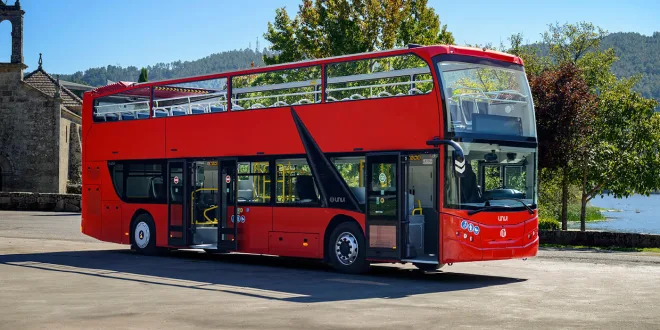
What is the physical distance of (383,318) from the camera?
448 inches

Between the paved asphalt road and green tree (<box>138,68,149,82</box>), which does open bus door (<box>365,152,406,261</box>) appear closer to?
the paved asphalt road

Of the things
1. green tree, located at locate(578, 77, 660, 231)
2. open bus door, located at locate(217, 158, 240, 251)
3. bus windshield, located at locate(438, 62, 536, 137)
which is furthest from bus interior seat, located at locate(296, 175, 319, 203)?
green tree, located at locate(578, 77, 660, 231)

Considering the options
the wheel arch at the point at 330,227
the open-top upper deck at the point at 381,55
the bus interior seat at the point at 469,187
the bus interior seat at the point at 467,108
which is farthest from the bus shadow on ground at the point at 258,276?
the open-top upper deck at the point at 381,55

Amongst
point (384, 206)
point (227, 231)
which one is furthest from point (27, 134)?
point (384, 206)

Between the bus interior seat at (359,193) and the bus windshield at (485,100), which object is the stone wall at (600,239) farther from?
the bus interior seat at (359,193)

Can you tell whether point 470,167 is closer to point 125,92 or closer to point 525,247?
point 525,247

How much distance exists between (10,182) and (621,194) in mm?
44822

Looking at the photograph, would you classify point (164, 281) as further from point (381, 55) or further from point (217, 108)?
point (217, 108)

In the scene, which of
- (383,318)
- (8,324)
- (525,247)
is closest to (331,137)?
(525,247)

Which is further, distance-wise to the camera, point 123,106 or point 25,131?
point 25,131

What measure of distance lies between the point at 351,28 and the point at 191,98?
2578 centimetres

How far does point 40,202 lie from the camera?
50.9 meters

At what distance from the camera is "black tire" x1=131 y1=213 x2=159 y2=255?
22594 mm

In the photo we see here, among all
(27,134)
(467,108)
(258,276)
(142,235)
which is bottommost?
(258,276)
